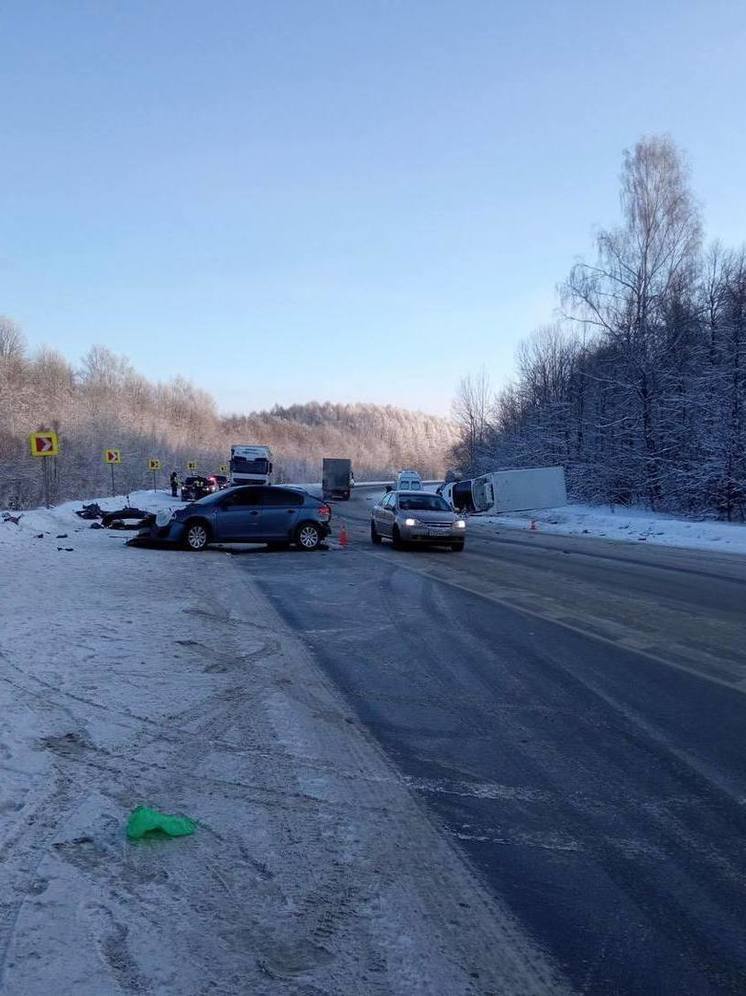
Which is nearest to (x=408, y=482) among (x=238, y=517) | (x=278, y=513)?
(x=278, y=513)

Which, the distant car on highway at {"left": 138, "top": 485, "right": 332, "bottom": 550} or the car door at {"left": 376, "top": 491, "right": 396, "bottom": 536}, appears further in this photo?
the car door at {"left": 376, "top": 491, "right": 396, "bottom": 536}

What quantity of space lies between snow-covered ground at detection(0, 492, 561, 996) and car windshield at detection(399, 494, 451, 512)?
44.0 ft

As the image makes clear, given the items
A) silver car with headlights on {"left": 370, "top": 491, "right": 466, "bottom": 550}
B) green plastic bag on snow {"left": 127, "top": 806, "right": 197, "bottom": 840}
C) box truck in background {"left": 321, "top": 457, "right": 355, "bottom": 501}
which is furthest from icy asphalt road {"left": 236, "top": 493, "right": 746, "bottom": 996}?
box truck in background {"left": 321, "top": 457, "right": 355, "bottom": 501}

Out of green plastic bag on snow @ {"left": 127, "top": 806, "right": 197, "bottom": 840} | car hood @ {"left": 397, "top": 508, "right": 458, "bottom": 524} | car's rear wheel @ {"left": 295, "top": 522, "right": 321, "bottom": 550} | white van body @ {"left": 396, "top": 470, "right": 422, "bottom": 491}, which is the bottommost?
green plastic bag on snow @ {"left": 127, "top": 806, "right": 197, "bottom": 840}

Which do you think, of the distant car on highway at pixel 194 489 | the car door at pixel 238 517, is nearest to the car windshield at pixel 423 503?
the car door at pixel 238 517

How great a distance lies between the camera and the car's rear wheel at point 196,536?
18453mm

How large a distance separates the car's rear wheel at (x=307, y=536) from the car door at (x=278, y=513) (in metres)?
0.21

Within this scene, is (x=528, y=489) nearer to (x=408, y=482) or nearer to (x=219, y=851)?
(x=408, y=482)

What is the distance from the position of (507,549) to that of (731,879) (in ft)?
58.2

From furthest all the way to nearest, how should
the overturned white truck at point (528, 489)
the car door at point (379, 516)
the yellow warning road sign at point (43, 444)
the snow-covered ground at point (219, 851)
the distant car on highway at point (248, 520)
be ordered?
the overturned white truck at point (528, 489) < the yellow warning road sign at point (43, 444) < the car door at point (379, 516) < the distant car on highway at point (248, 520) < the snow-covered ground at point (219, 851)

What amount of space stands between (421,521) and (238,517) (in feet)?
15.0

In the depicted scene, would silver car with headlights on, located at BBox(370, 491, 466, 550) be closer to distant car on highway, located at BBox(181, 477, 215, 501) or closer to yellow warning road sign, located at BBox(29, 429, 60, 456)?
yellow warning road sign, located at BBox(29, 429, 60, 456)

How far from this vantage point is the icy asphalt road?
125 inches

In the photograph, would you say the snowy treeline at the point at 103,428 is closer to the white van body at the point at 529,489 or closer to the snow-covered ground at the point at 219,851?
the white van body at the point at 529,489
